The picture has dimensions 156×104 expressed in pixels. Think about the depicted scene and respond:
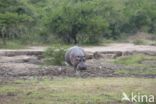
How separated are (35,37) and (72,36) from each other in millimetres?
3493

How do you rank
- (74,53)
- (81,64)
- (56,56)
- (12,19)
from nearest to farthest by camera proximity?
1. (81,64)
2. (74,53)
3. (56,56)
4. (12,19)

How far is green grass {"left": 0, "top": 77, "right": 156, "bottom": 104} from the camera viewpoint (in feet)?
39.6

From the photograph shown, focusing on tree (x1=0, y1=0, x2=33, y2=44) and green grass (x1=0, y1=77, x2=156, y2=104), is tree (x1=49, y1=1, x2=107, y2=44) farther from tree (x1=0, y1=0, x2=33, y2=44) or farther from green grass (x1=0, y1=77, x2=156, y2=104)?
green grass (x1=0, y1=77, x2=156, y2=104)

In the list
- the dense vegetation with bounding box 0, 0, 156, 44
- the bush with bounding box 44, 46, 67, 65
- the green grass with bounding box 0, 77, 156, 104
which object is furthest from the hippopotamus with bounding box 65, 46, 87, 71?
the dense vegetation with bounding box 0, 0, 156, 44

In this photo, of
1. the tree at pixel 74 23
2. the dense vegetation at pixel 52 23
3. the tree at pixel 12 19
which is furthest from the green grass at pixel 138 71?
the tree at pixel 74 23

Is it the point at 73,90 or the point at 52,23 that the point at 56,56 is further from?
the point at 52,23

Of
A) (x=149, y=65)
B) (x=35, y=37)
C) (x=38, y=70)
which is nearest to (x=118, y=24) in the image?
(x=35, y=37)

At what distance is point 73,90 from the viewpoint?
45.3ft

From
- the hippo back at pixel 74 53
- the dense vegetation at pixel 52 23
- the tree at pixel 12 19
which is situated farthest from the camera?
the dense vegetation at pixel 52 23

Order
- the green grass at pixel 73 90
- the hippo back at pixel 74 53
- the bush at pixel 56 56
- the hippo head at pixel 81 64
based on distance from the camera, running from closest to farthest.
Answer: the green grass at pixel 73 90 < the hippo head at pixel 81 64 < the hippo back at pixel 74 53 < the bush at pixel 56 56

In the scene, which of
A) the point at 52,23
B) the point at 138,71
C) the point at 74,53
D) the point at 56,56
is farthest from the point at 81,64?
the point at 52,23

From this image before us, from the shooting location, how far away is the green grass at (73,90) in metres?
12.1

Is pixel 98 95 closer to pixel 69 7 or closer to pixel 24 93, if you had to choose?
pixel 24 93

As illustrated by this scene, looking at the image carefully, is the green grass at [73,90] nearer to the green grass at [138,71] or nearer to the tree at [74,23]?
the green grass at [138,71]
